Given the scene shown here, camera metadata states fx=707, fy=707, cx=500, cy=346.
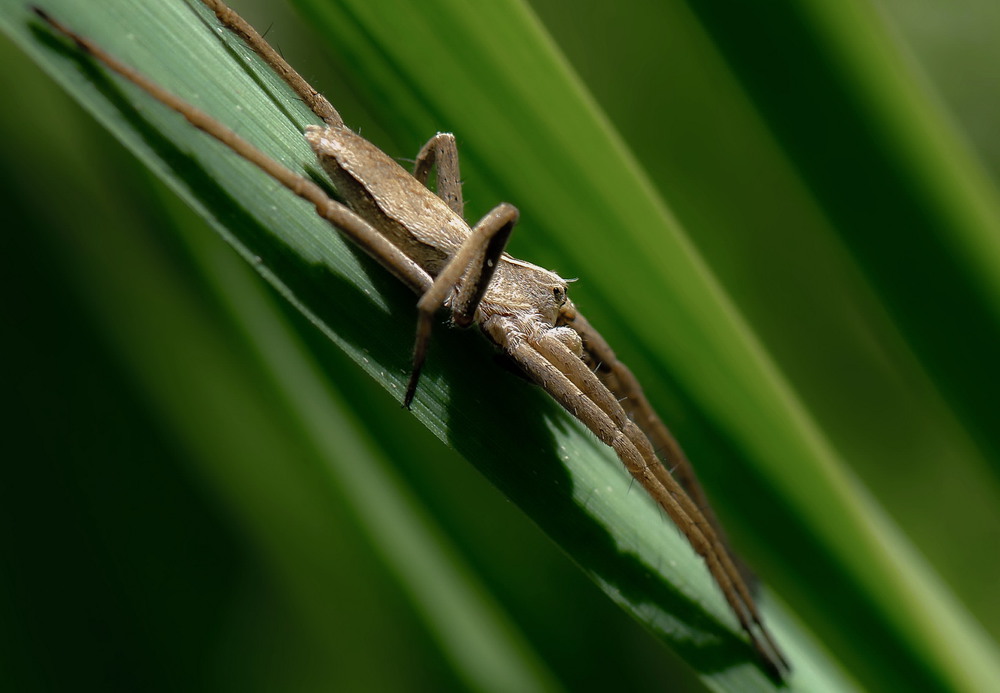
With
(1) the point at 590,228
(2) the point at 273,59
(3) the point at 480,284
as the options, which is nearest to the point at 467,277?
(3) the point at 480,284

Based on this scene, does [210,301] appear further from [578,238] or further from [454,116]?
[578,238]

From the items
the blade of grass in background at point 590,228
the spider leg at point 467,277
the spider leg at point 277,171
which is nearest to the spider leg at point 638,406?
the blade of grass in background at point 590,228

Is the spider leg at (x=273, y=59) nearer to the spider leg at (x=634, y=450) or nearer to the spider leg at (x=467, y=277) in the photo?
the spider leg at (x=467, y=277)

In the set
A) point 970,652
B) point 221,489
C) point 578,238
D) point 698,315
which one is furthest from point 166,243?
point 970,652

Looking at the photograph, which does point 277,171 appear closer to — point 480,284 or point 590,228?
point 480,284

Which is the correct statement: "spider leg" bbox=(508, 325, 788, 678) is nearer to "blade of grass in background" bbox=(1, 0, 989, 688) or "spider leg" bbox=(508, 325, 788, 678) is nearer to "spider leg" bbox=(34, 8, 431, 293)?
"blade of grass in background" bbox=(1, 0, 989, 688)

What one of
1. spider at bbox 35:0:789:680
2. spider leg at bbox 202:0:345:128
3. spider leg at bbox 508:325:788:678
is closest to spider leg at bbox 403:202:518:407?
spider at bbox 35:0:789:680
